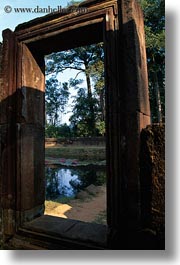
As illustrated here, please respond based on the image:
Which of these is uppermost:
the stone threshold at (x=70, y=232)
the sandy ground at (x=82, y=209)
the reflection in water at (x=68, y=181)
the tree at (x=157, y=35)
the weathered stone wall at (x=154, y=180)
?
the tree at (x=157, y=35)

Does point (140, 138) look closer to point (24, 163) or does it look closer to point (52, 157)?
point (24, 163)

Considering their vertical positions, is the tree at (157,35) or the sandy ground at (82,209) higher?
the tree at (157,35)

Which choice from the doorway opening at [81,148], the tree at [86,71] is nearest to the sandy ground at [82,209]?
the doorway opening at [81,148]

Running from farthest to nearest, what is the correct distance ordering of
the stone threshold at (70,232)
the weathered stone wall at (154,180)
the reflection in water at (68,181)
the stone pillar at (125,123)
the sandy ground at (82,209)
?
the reflection in water at (68,181) < the sandy ground at (82,209) < the stone threshold at (70,232) < the stone pillar at (125,123) < the weathered stone wall at (154,180)

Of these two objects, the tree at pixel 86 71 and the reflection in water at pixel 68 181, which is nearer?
the reflection in water at pixel 68 181

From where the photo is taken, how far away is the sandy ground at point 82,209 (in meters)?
3.77

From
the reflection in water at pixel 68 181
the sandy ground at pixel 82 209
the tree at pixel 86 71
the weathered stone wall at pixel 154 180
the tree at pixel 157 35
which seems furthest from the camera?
the tree at pixel 86 71

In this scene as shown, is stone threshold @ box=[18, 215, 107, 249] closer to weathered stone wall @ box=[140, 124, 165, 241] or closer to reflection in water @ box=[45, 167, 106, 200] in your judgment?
weathered stone wall @ box=[140, 124, 165, 241]

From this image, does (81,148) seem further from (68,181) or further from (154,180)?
(154,180)

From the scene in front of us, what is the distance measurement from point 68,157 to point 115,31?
38.6 ft

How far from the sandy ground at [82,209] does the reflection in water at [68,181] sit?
1.07 metres

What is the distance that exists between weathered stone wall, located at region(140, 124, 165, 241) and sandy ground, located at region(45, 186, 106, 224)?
84.0 inches

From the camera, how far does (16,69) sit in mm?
2262

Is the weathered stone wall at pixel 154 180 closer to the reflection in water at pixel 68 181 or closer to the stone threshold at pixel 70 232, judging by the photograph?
the stone threshold at pixel 70 232
